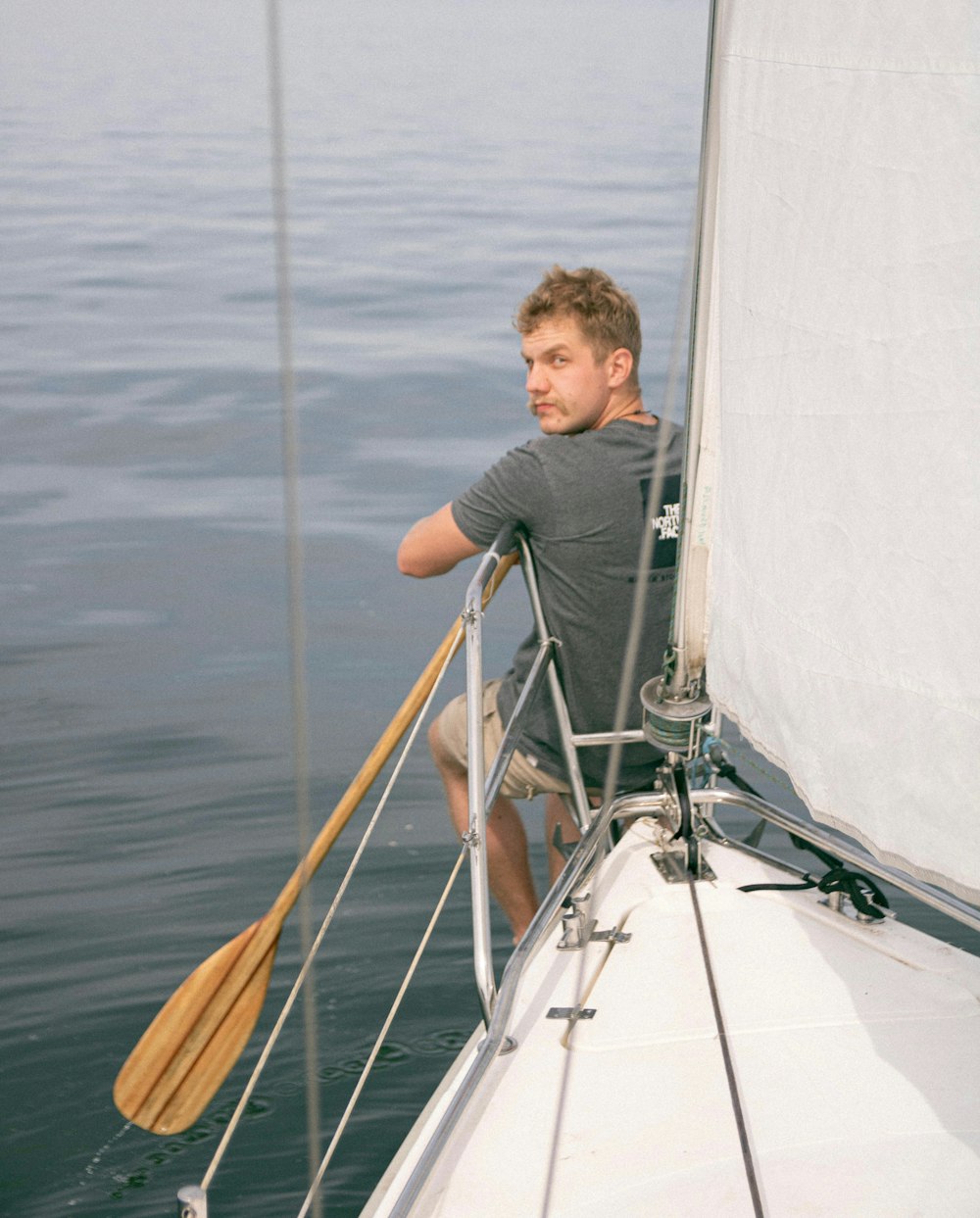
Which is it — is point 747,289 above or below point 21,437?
above

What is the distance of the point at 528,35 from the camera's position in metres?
33.8

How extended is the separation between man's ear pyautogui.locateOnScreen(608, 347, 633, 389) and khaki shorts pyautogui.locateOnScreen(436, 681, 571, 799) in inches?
26.1

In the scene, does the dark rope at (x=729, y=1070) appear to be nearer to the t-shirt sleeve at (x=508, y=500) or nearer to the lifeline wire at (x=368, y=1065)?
the lifeline wire at (x=368, y=1065)

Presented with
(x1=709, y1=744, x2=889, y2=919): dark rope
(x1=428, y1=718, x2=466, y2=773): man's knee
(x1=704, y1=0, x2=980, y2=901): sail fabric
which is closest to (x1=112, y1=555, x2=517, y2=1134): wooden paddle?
(x1=428, y1=718, x2=466, y2=773): man's knee

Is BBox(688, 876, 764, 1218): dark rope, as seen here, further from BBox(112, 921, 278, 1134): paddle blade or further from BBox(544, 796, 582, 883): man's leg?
BBox(544, 796, 582, 883): man's leg

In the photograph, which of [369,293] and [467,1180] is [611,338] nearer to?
[467,1180]

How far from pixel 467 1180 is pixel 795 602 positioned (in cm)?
81

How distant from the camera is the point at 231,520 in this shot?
7.58 meters

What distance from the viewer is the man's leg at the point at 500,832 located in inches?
124

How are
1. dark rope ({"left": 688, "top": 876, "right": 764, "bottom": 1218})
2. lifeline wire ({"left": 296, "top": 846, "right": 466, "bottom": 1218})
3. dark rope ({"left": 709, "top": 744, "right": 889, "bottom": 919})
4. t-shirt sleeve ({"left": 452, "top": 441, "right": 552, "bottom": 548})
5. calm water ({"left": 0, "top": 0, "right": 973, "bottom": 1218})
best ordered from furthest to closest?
calm water ({"left": 0, "top": 0, "right": 973, "bottom": 1218})
t-shirt sleeve ({"left": 452, "top": 441, "right": 552, "bottom": 548})
dark rope ({"left": 709, "top": 744, "right": 889, "bottom": 919})
dark rope ({"left": 688, "top": 876, "right": 764, "bottom": 1218})
lifeline wire ({"left": 296, "top": 846, "right": 466, "bottom": 1218})

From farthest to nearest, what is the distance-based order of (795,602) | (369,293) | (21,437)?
(369,293), (21,437), (795,602)

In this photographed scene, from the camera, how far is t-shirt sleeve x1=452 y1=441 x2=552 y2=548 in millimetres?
2740

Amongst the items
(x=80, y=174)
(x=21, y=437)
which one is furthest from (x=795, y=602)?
(x=80, y=174)

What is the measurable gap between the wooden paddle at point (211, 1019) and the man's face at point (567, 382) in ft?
1.50
